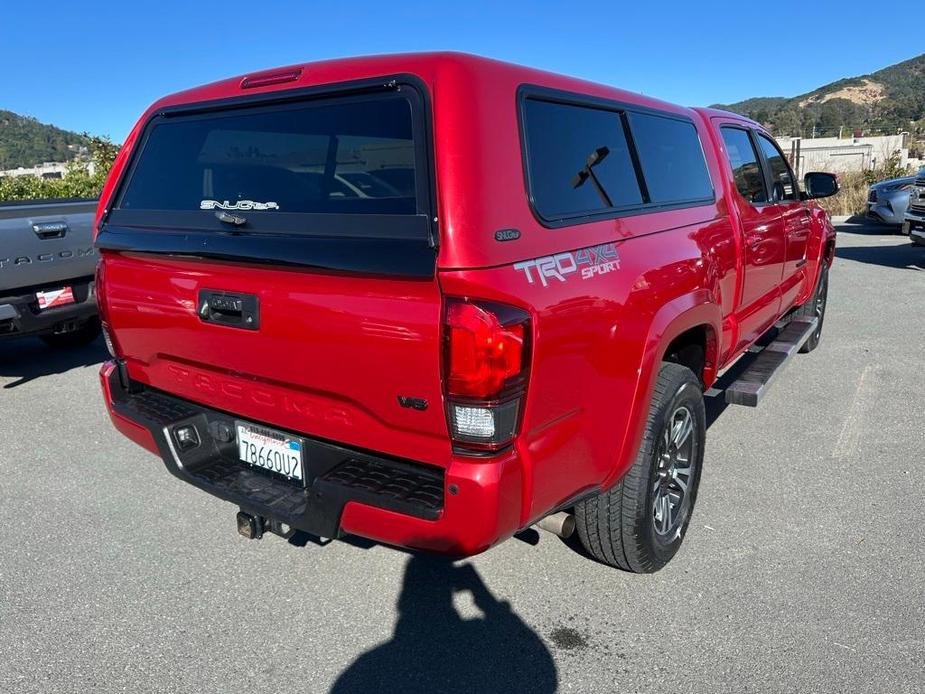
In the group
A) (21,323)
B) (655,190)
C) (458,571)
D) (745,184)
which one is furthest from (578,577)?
(21,323)

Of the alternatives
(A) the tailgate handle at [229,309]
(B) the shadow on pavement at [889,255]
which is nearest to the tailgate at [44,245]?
(A) the tailgate handle at [229,309]

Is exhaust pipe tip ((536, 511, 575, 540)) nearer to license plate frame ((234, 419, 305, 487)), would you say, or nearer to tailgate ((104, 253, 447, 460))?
tailgate ((104, 253, 447, 460))

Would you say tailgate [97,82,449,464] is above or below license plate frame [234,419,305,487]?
above

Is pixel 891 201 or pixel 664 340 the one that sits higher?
pixel 664 340

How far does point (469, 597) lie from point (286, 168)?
1.84 metres

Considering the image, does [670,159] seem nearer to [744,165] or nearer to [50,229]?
[744,165]

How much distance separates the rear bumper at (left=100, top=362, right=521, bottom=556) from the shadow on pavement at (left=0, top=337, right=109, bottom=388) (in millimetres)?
3876

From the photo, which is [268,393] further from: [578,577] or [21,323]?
[21,323]

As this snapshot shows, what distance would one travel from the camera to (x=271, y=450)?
2.58m

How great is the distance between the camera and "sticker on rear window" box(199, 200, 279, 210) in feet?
8.29

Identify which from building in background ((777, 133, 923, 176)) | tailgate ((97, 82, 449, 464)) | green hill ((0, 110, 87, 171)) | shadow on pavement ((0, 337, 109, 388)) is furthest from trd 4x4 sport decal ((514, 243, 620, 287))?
green hill ((0, 110, 87, 171))

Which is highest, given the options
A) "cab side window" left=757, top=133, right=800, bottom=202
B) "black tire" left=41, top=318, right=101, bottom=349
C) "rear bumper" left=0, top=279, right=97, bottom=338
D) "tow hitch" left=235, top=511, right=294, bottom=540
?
"cab side window" left=757, top=133, right=800, bottom=202

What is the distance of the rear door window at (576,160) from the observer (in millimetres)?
2334

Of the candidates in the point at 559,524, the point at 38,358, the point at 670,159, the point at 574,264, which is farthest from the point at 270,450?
the point at 38,358
